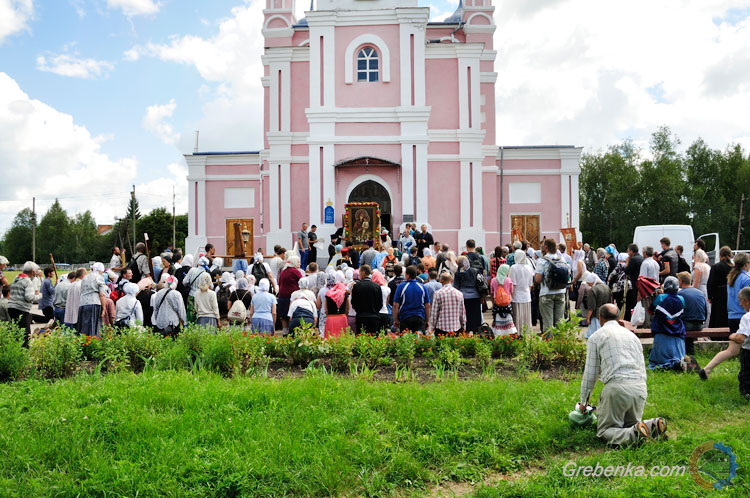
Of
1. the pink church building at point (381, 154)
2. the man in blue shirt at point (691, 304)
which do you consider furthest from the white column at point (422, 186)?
the man in blue shirt at point (691, 304)

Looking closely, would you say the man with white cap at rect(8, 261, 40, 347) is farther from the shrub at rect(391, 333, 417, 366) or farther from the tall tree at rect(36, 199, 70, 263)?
the tall tree at rect(36, 199, 70, 263)

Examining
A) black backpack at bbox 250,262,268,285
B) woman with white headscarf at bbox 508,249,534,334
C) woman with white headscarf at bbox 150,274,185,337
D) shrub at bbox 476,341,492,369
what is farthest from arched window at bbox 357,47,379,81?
shrub at bbox 476,341,492,369

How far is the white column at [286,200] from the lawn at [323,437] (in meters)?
18.6

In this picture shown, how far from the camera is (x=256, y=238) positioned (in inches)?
1153

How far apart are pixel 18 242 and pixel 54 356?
92187mm

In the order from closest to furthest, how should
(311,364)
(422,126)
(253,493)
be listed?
1. (253,493)
2. (311,364)
3. (422,126)

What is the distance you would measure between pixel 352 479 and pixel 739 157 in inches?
1975

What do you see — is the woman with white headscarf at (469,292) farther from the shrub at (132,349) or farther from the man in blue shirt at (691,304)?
the shrub at (132,349)

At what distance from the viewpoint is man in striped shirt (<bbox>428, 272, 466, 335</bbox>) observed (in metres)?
9.53

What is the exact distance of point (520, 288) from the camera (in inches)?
428

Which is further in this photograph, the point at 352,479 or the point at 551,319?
the point at 551,319

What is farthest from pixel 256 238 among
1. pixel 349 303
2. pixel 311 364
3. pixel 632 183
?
pixel 632 183

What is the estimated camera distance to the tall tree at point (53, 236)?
85.4m

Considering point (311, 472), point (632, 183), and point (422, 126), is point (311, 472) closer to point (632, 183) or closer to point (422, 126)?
point (422, 126)
